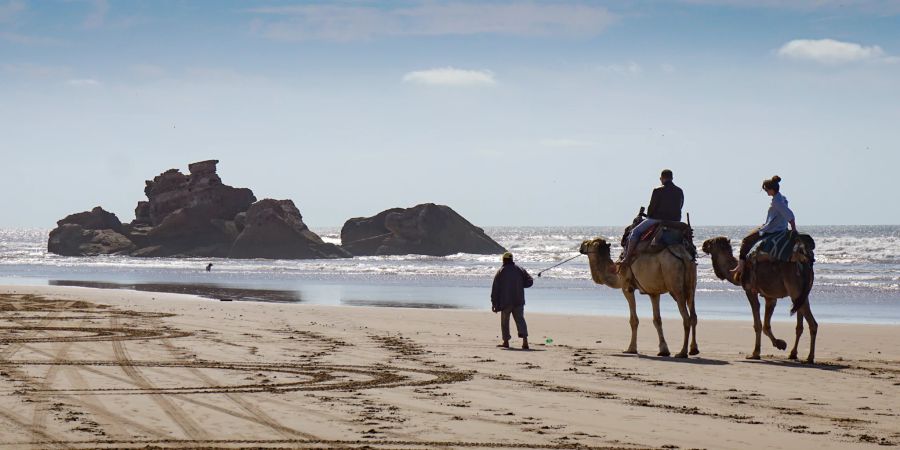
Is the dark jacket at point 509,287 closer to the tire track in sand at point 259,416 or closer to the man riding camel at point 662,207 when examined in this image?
the man riding camel at point 662,207

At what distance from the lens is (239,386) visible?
454 inches

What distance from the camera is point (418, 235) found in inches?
4316

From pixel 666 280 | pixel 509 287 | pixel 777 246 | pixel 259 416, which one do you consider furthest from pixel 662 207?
pixel 259 416

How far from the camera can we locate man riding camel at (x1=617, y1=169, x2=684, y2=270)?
53.2ft

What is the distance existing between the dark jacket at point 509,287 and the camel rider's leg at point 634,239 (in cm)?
236

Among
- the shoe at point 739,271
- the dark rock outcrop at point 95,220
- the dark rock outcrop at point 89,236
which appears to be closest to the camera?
the shoe at point 739,271

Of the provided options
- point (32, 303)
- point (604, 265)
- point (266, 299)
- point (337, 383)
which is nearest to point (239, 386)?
point (337, 383)

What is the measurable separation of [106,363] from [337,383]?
344cm

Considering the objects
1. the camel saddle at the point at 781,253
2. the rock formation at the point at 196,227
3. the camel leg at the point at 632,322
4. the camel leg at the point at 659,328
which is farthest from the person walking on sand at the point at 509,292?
the rock formation at the point at 196,227

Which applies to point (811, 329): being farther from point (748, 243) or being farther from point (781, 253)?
point (748, 243)

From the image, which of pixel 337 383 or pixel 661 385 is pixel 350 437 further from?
pixel 661 385

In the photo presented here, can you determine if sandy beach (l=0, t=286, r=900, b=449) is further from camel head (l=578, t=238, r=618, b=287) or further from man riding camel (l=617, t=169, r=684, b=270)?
man riding camel (l=617, t=169, r=684, b=270)

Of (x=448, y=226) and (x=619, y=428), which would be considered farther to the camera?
(x=448, y=226)

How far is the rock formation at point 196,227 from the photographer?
102 m
